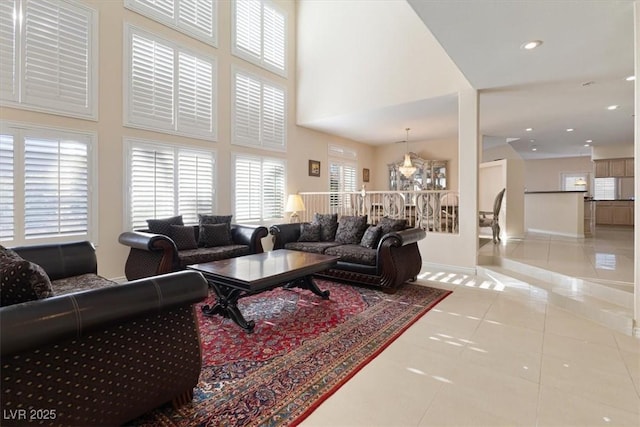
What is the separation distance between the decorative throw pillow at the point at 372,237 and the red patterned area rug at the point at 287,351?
2.26 ft

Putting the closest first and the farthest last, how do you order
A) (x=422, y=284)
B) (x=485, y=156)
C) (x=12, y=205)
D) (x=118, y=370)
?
(x=118, y=370) < (x=12, y=205) < (x=422, y=284) < (x=485, y=156)

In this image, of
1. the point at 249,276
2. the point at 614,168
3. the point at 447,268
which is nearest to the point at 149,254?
the point at 249,276

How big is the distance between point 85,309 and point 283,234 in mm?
3768

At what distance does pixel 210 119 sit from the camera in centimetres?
A: 549

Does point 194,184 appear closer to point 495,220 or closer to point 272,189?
point 272,189

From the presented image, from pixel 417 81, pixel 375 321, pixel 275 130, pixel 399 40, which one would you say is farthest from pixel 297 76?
pixel 375 321

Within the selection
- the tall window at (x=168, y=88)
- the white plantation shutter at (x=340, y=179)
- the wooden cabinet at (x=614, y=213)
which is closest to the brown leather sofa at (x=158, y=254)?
the tall window at (x=168, y=88)

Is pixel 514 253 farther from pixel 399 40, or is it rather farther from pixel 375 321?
pixel 399 40

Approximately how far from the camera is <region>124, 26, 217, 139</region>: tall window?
14.7ft

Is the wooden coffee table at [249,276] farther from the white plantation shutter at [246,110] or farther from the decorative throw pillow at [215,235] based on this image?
the white plantation shutter at [246,110]

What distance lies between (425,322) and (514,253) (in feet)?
10.6

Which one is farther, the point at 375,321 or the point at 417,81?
the point at 417,81

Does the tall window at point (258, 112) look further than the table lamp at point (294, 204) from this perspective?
No

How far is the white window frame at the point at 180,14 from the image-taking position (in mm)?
4590
